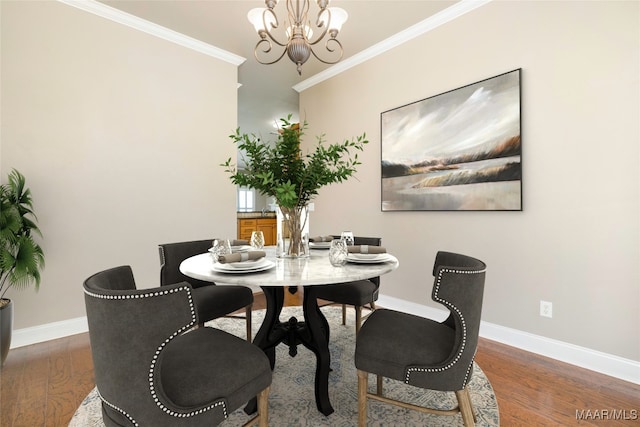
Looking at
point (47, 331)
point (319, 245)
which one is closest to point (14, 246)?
point (47, 331)

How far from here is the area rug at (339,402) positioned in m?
1.50

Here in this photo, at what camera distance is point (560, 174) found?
2.16 metres

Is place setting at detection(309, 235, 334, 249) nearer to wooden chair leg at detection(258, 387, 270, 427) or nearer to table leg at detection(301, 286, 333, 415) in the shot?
table leg at detection(301, 286, 333, 415)

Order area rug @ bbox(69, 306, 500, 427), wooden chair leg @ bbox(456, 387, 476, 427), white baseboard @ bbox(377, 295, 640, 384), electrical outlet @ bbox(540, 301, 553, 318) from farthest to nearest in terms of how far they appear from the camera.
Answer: electrical outlet @ bbox(540, 301, 553, 318) → white baseboard @ bbox(377, 295, 640, 384) → area rug @ bbox(69, 306, 500, 427) → wooden chair leg @ bbox(456, 387, 476, 427)

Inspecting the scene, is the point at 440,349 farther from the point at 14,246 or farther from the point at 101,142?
the point at 101,142

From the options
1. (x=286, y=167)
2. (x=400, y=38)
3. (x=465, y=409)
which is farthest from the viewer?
(x=400, y=38)

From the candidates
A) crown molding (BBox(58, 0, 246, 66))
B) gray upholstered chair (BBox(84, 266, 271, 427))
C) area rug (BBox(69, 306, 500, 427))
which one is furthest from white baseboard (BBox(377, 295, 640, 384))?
crown molding (BBox(58, 0, 246, 66))

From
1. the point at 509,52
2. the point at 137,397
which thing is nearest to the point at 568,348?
the point at 509,52

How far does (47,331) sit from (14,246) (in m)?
0.83

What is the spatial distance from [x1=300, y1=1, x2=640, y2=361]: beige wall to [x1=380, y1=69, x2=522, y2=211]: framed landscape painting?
0.09m

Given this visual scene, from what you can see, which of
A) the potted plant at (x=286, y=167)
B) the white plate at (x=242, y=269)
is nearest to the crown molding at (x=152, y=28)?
the potted plant at (x=286, y=167)

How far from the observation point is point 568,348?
6.95ft

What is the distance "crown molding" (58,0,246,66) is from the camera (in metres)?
2.68

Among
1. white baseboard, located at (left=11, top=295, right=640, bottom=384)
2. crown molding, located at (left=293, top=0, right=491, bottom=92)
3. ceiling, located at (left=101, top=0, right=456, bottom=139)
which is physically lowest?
white baseboard, located at (left=11, top=295, right=640, bottom=384)
